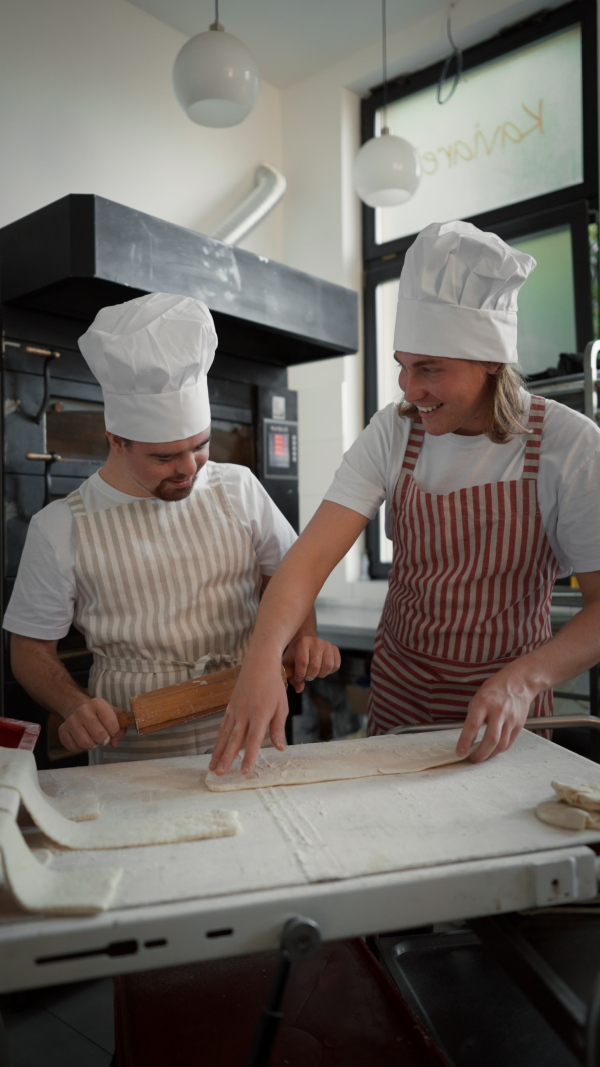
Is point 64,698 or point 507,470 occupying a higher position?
point 507,470

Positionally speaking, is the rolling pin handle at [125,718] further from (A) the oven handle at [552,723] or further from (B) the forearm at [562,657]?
(B) the forearm at [562,657]

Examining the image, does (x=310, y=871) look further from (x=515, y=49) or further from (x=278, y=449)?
(x=515, y=49)

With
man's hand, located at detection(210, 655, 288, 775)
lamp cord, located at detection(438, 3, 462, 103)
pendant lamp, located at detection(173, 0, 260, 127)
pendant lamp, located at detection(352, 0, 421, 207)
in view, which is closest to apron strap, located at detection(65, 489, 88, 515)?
man's hand, located at detection(210, 655, 288, 775)

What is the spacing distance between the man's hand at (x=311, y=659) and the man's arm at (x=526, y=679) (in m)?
0.31

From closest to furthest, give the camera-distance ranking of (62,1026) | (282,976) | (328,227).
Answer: (282,976), (62,1026), (328,227)

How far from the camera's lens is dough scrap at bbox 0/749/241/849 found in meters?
0.82

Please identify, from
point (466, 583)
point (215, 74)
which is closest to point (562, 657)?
point (466, 583)

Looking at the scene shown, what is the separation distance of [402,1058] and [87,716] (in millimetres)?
638

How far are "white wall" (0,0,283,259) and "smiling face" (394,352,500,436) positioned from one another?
178cm

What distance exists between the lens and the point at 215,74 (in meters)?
2.13

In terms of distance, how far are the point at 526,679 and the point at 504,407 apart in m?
0.44

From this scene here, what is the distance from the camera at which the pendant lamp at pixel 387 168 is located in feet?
8.55

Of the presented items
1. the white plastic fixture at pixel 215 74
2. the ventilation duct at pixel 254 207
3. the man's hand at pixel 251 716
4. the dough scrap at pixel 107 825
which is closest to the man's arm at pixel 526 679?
the man's hand at pixel 251 716

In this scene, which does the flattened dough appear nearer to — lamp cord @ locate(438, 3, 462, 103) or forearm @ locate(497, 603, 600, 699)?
forearm @ locate(497, 603, 600, 699)
